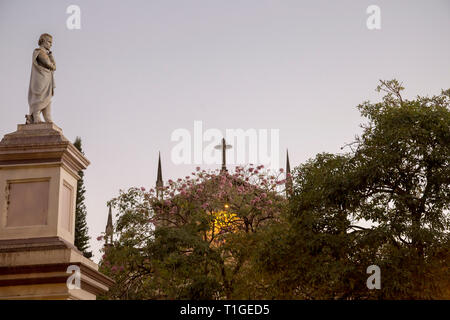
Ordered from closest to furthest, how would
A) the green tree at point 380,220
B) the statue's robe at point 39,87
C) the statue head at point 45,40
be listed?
the statue's robe at point 39,87 < the statue head at point 45,40 < the green tree at point 380,220

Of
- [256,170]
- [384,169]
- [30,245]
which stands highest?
[256,170]

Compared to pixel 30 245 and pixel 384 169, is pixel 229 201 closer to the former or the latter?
pixel 384 169

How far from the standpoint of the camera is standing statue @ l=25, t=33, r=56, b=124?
13086 mm

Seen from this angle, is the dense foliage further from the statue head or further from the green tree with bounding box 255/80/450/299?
the statue head

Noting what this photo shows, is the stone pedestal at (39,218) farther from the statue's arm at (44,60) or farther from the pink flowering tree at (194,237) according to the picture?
the pink flowering tree at (194,237)

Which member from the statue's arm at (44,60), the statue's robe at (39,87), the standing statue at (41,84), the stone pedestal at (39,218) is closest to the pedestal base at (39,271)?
the stone pedestal at (39,218)

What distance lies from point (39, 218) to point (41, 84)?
109 inches

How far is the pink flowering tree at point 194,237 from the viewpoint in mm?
23203

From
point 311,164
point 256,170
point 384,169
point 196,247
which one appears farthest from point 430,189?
point 256,170

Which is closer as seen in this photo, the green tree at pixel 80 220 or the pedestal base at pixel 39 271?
the pedestal base at pixel 39 271

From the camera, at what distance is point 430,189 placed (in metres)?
18.7

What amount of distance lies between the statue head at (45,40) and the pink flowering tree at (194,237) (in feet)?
35.6

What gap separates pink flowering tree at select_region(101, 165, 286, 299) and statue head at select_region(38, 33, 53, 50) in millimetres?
10858
